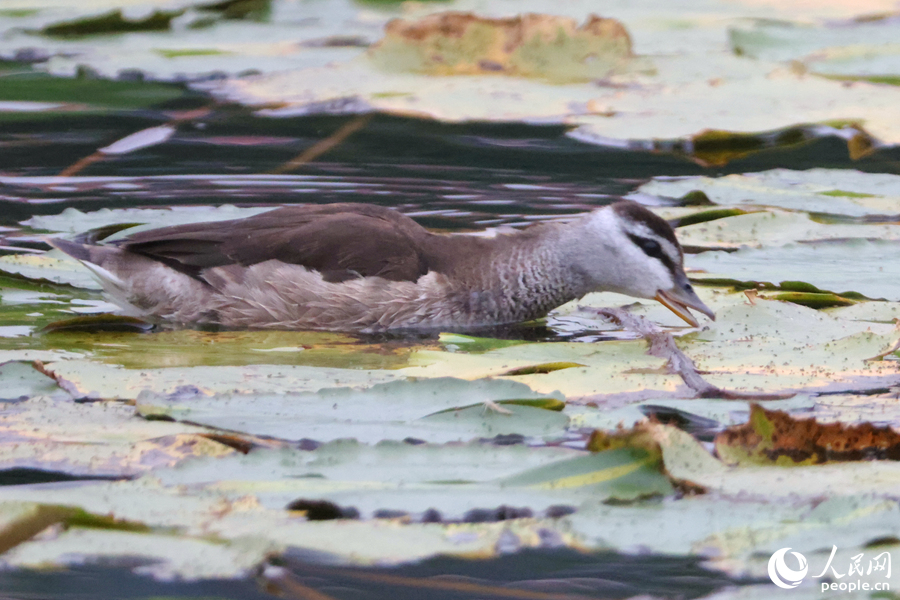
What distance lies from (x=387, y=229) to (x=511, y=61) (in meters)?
3.93

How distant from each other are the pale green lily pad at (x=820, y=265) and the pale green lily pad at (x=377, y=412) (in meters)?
2.18

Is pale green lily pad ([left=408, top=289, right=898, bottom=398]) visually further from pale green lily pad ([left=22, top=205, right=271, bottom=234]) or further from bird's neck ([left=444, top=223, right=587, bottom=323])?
pale green lily pad ([left=22, top=205, right=271, bottom=234])

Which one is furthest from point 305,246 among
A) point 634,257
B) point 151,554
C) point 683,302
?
point 151,554

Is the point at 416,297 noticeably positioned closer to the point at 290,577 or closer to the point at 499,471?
the point at 499,471

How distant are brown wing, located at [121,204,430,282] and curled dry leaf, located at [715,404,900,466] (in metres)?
2.35

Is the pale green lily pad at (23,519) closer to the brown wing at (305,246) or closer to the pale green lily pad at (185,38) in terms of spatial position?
the brown wing at (305,246)

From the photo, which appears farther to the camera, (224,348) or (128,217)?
(128,217)

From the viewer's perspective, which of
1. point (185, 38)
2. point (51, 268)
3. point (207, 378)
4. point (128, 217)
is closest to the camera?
point (207, 378)

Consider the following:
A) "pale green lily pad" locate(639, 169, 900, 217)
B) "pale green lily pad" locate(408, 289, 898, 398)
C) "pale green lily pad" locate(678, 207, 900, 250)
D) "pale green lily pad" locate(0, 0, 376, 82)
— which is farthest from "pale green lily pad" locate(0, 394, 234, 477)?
"pale green lily pad" locate(0, 0, 376, 82)

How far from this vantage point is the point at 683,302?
487cm

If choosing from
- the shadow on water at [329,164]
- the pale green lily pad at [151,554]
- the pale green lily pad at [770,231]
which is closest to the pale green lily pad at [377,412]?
the pale green lily pad at [151,554]

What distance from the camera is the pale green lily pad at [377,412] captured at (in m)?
3.22

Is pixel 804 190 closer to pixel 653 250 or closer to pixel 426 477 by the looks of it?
pixel 653 250

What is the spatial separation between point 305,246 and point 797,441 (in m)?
2.61
